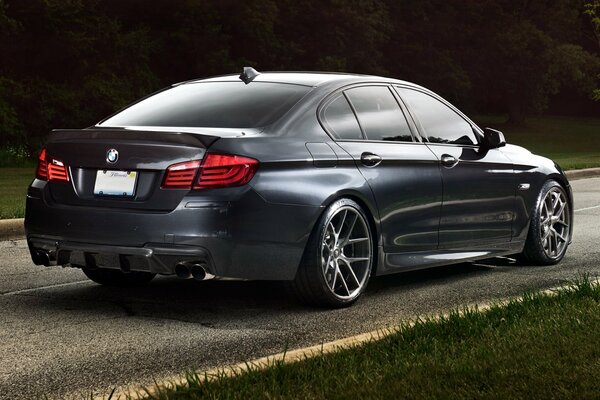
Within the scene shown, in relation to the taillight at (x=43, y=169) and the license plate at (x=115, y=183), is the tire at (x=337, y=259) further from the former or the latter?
the taillight at (x=43, y=169)

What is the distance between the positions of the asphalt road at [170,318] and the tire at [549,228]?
0.46 feet

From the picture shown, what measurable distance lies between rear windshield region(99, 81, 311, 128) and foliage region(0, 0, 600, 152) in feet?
89.9

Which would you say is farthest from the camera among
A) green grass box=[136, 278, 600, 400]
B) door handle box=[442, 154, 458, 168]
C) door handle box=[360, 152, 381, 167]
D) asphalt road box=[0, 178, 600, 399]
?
door handle box=[442, 154, 458, 168]

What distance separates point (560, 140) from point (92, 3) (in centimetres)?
2758

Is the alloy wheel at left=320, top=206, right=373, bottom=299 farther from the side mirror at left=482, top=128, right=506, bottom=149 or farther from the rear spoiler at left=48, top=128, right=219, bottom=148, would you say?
the side mirror at left=482, top=128, right=506, bottom=149

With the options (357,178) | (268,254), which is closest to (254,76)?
(357,178)

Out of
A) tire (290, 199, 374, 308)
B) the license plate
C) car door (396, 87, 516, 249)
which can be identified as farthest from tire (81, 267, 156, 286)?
car door (396, 87, 516, 249)

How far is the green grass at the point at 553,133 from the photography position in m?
51.3

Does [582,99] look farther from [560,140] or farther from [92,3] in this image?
[92,3]

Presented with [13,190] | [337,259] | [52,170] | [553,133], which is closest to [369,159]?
[337,259]

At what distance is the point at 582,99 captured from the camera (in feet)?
258

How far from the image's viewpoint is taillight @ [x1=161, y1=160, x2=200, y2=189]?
6.82m

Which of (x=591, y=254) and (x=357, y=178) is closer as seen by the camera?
(x=357, y=178)

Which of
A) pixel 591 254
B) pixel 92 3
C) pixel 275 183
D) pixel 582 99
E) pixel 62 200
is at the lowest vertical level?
pixel 582 99
